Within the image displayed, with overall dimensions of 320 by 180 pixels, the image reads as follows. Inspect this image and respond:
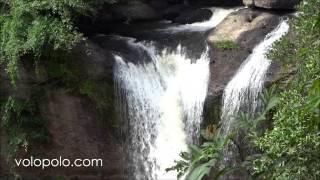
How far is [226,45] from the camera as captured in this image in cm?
1078

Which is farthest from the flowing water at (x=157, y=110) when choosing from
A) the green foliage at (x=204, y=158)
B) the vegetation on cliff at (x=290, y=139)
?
the green foliage at (x=204, y=158)

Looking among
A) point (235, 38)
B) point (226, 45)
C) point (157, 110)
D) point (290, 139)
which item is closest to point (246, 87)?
point (226, 45)

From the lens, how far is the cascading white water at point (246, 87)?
972cm

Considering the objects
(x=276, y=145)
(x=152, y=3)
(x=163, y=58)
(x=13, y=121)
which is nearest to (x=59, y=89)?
(x=13, y=121)

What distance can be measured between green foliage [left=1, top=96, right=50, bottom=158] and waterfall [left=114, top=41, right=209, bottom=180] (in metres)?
1.65

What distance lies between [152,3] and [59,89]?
17.3ft

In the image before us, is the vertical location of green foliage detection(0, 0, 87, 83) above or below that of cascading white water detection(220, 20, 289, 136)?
above

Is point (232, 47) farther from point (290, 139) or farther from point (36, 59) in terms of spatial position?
point (290, 139)

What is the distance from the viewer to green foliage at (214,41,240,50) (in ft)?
35.1

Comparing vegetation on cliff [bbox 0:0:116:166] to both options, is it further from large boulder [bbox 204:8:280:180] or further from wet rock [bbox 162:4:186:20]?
wet rock [bbox 162:4:186:20]

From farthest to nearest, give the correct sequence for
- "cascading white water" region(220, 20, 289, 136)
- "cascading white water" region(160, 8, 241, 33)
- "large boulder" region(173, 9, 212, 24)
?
1. "large boulder" region(173, 9, 212, 24)
2. "cascading white water" region(160, 8, 241, 33)
3. "cascading white water" region(220, 20, 289, 136)

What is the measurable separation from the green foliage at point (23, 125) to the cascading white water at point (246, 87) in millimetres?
3629

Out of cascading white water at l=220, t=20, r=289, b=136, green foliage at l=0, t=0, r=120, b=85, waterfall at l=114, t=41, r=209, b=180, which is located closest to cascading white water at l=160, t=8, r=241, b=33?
waterfall at l=114, t=41, r=209, b=180

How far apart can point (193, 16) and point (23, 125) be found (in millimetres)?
5460
